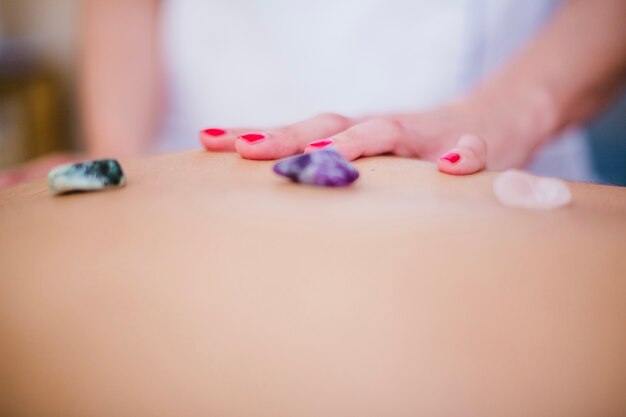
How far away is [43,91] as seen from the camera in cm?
187

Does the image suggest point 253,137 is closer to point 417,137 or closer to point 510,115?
point 417,137

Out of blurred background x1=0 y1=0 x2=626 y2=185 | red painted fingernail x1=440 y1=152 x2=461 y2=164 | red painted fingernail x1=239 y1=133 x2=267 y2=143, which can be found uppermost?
red painted fingernail x1=239 y1=133 x2=267 y2=143

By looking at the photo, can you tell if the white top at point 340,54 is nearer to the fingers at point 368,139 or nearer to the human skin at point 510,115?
the human skin at point 510,115

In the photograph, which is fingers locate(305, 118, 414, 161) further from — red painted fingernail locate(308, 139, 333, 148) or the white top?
the white top

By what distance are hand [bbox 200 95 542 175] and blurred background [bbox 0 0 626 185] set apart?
106 centimetres

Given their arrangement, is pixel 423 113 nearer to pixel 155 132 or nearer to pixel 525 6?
pixel 525 6

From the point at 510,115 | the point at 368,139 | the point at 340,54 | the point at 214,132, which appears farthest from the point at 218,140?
the point at 340,54

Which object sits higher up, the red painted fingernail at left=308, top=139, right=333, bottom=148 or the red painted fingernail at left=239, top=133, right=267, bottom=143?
the red painted fingernail at left=239, top=133, right=267, bottom=143

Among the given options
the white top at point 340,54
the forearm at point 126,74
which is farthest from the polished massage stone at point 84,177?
the forearm at point 126,74

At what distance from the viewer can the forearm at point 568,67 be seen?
804mm

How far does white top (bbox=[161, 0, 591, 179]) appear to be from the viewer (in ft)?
3.23

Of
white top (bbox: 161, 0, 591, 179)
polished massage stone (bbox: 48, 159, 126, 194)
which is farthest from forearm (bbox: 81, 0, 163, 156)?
polished massage stone (bbox: 48, 159, 126, 194)

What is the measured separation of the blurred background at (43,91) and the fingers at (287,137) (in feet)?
4.32

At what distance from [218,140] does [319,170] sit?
0.16 meters
